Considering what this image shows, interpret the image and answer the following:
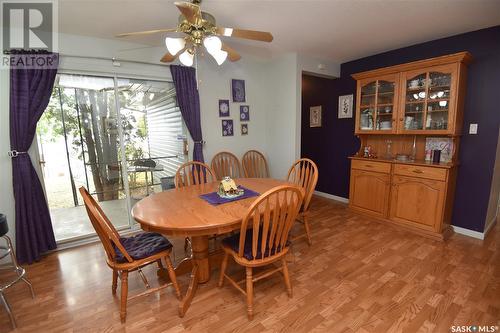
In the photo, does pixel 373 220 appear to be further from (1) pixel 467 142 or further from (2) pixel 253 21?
(2) pixel 253 21

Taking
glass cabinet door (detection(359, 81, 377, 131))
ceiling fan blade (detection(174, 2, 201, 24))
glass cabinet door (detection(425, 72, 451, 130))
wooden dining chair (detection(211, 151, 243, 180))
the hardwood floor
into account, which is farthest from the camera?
wooden dining chair (detection(211, 151, 243, 180))

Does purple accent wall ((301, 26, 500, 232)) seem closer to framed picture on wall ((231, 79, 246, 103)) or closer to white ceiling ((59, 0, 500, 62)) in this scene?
white ceiling ((59, 0, 500, 62))

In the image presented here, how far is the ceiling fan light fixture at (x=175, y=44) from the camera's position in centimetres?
170

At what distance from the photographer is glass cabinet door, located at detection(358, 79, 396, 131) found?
3225 mm

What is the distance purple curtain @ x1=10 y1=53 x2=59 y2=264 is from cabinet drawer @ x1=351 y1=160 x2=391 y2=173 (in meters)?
3.87

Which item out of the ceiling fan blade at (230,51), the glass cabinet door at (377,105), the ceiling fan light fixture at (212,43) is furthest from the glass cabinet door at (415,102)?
the ceiling fan light fixture at (212,43)

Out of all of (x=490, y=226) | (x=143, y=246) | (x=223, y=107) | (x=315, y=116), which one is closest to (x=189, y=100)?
(x=223, y=107)

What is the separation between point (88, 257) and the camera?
8.41 feet

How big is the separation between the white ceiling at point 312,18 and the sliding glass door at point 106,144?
2.08ft

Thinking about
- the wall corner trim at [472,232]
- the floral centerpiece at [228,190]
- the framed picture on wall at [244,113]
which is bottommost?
the wall corner trim at [472,232]

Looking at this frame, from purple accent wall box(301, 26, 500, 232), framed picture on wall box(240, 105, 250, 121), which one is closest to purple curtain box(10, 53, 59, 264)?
framed picture on wall box(240, 105, 250, 121)

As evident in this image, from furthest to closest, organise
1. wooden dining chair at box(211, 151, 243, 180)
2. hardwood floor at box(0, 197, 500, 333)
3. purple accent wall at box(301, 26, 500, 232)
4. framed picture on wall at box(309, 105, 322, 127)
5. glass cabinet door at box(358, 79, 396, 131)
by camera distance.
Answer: framed picture on wall at box(309, 105, 322, 127)
wooden dining chair at box(211, 151, 243, 180)
glass cabinet door at box(358, 79, 396, 131)
purple accent wall at box(301, 26, 500, 232)
hardwood floor at box(0, 197, 500, 333)

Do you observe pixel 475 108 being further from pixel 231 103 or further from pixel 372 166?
pixel 231 103

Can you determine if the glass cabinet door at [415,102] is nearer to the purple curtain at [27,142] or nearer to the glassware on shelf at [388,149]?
the glassware on shelf at [388,149]
